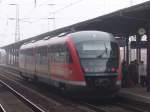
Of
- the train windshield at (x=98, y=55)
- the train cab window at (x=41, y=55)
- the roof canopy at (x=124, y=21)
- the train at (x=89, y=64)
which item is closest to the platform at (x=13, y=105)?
the train at (x=89, y=64)

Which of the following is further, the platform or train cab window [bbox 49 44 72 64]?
train cab window [bbox 49 44 72 64]

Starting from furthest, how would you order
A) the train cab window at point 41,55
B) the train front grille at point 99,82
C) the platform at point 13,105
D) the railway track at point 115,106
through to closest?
1. the train cab window at point 41,55
2. the train front grille at point 99,82
3. the platform at point 13,105
4. the railway track at point 115,106

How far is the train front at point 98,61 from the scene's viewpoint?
17.0 metres

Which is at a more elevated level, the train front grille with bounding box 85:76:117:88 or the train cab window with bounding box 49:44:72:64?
the train cab window with bounding box 49:44:72:64

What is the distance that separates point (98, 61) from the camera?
17.4m

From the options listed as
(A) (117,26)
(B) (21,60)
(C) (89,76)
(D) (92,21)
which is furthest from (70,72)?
(B) (21,60)

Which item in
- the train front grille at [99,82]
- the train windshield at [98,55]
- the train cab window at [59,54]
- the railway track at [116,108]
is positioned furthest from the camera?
the train cab window at [59,54]

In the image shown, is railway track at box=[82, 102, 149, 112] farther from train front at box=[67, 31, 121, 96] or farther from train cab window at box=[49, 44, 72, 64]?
train cab window at box=[49, 44, 72, 64]

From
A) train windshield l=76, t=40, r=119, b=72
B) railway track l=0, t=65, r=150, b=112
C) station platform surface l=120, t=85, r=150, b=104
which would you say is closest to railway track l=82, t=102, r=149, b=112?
railway track l=0, t=65, r=150, b=112

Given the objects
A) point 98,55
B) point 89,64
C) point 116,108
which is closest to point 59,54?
point 98,55

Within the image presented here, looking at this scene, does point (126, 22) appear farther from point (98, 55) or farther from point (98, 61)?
point (98, 61)

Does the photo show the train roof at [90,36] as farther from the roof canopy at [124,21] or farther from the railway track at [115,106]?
the railway track at [115,106]

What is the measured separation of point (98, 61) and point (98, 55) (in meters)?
0.30

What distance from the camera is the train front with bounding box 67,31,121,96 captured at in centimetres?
1700
